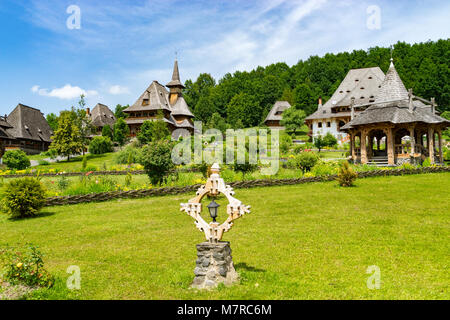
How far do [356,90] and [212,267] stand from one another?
50.3 m

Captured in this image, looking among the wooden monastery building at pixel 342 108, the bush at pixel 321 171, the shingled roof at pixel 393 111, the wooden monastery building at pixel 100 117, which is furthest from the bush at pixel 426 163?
the wooden monastery building at pixel 100 117

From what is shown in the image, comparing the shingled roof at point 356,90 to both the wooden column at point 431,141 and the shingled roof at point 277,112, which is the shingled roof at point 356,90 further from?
the wooden column at point 431,141

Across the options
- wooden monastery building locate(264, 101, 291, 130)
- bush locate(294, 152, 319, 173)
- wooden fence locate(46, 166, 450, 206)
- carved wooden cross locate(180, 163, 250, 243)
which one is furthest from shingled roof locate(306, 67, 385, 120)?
carved wooden cross locate(180, 163, 250, 243)

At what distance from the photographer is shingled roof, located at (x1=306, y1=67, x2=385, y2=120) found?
47.8 m

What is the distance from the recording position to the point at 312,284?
217 inches

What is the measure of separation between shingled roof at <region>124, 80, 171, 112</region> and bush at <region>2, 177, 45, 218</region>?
38.8 meters

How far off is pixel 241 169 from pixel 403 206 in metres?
9.57

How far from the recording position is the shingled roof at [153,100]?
51559mm

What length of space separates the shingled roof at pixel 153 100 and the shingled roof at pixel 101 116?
255 inches

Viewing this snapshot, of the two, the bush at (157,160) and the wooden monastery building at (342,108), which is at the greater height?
the wooden monastery building at (342,108)
